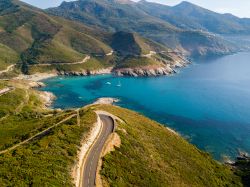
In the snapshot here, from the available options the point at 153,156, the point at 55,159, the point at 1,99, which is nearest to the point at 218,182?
the point at 153,156

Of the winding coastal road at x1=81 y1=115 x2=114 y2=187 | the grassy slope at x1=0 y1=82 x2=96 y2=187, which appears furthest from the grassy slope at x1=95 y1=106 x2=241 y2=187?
the grassy slope at x1=0 y1=82 x2=96 y2=187

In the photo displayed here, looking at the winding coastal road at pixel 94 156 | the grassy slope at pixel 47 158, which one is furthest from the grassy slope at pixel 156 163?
the grassy slope at pixel 47 158

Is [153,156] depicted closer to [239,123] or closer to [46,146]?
[46,146]

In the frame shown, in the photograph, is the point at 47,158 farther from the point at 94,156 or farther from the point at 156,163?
the point at 156,163

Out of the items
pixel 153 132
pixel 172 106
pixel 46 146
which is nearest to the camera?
pixel 46 146

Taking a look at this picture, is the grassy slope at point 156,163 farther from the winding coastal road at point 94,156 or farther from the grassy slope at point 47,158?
the grassy slope at point 47,158
